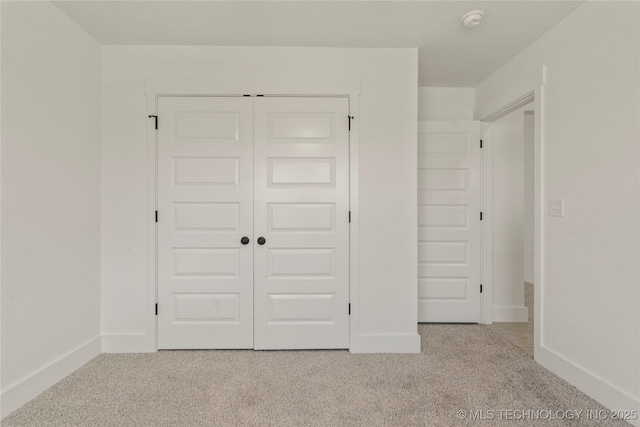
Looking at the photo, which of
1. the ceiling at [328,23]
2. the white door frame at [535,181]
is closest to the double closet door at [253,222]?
the ceiling at [328,23]

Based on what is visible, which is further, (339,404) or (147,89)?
(147,89)

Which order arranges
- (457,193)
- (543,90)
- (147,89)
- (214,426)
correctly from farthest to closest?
(457,193)
(147,89)
(543,90)
(214,426)

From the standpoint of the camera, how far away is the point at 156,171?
2.68 m

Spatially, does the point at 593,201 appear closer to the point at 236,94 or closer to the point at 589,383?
the point at 589,383

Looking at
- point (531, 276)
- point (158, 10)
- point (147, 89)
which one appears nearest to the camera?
point (158, 10)

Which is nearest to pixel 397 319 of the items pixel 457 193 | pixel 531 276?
pixel 457 193

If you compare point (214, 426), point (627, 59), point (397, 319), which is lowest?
point (214, 426)

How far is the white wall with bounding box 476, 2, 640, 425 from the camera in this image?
5.95 feet

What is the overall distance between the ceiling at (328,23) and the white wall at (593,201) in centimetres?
29

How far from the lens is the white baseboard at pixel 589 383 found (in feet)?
5.92

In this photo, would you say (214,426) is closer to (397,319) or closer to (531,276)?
(397,319)

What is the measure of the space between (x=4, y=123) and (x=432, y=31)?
2861mm

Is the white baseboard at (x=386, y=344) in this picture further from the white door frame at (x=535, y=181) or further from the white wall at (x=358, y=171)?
the white door frame at (x=535, y=181)

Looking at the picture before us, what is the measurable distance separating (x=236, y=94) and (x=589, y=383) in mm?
A: 3242
